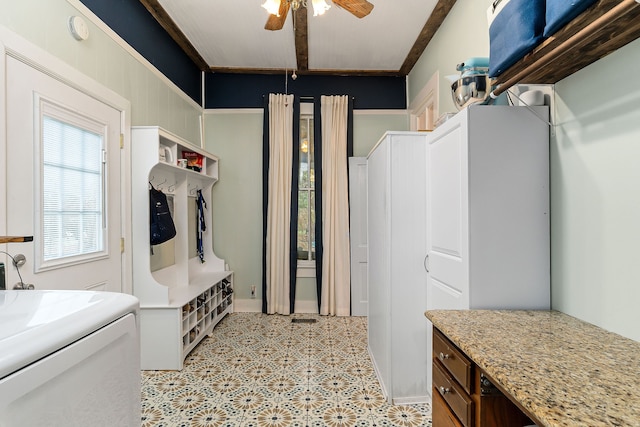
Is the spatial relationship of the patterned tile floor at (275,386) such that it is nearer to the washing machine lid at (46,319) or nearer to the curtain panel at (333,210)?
the curtain panel at (333,210)

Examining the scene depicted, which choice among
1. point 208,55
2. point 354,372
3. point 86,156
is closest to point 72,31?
point 86,156

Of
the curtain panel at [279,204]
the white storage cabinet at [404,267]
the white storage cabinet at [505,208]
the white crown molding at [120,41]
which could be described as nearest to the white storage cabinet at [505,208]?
the white storage cabinet at [505,208]

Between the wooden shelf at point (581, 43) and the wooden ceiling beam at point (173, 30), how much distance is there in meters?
2.67

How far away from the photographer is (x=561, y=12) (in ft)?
3.14

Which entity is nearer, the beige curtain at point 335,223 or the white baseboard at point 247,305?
the beige curtain at point 335,223

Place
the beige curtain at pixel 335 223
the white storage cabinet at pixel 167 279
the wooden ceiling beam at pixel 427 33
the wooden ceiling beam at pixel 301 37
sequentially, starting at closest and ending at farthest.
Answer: the white storage cabinet at pixel 167 279, the wooden ceiling beam at pixel 427 33, the wooden ceiling beam at pixel 301 37, the beige curtain at pixel 335 223

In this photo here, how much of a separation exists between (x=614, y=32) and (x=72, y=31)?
254 cm

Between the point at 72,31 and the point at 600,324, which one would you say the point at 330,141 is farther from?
the point at 600,324

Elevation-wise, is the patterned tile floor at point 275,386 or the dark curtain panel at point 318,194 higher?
the dark curtain panel at point 318,194

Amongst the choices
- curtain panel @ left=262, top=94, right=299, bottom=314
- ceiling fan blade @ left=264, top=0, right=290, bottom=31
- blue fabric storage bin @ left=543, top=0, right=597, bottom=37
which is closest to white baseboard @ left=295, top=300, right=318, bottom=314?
curtain panel @ left=262, top=94, right=299, bottom=314

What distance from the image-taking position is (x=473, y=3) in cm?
217

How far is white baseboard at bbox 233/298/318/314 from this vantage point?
155 inches

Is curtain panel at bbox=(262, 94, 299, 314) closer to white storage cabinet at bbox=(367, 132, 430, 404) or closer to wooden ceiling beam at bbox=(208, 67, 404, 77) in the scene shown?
wooden ceiling beam at bbox=(208, 67, 404, 77)

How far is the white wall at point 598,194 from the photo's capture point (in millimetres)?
1085
